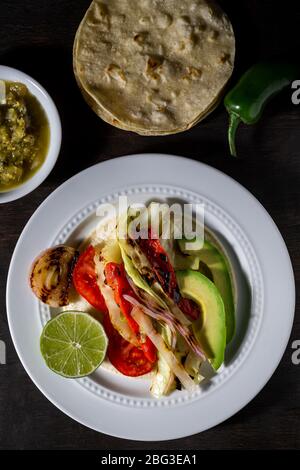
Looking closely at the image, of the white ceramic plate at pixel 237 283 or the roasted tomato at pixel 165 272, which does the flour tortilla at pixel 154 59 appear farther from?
the roasted tomato at pixel 165 272

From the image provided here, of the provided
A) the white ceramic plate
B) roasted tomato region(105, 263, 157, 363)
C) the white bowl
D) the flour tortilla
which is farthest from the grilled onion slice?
the flour tortilla

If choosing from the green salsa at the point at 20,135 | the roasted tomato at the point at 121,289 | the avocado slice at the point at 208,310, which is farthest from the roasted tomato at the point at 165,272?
the green salsa at the point at 20,135

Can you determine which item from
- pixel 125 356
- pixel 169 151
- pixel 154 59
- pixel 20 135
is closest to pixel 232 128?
pixel 169 151

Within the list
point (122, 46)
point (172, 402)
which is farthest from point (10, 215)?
point (172, 402)

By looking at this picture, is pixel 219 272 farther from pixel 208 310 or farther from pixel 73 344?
pixel 73 344

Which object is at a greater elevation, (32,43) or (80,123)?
(32,43)

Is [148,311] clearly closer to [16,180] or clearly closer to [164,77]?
[16,180]

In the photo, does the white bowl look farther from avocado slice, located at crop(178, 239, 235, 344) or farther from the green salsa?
avocado slice, located at crop(178, 239, 235, 344)
